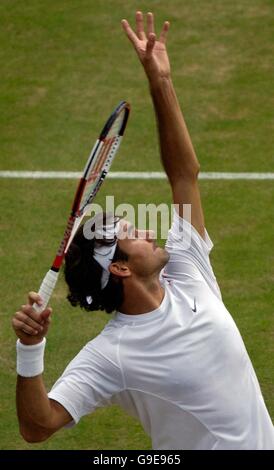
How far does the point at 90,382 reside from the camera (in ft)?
19.6

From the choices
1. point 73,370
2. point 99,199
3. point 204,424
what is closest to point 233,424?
point 204,424

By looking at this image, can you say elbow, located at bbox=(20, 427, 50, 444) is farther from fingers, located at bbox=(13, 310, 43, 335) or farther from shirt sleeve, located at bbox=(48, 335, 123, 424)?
fingers, located at bbox=(13, 310, 43, 335)

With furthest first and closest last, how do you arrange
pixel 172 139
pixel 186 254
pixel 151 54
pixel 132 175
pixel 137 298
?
pixel 132 175 → pixel 151 54 → pixel 172 139 → pixel 186 254 → pixel 137 298

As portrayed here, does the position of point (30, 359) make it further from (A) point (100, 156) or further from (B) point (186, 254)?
(B) point (186, 254)

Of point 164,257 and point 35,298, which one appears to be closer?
point 35,298

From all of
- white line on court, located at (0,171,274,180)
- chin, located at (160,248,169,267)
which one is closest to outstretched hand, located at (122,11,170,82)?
chin, located at (160,248,169,267)

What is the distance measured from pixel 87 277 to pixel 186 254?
0.68 metres

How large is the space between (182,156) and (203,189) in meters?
4.57

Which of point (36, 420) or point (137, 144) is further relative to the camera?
point (137, 144)

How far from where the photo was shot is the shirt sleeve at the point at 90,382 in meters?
5.90

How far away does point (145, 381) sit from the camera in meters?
6.00

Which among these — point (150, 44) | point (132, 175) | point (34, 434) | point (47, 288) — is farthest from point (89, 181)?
point (132, 175)

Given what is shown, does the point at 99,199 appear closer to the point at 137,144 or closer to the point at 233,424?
the point at 137,144

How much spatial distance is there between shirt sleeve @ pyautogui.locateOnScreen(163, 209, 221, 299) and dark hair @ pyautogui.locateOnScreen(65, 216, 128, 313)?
458mm
